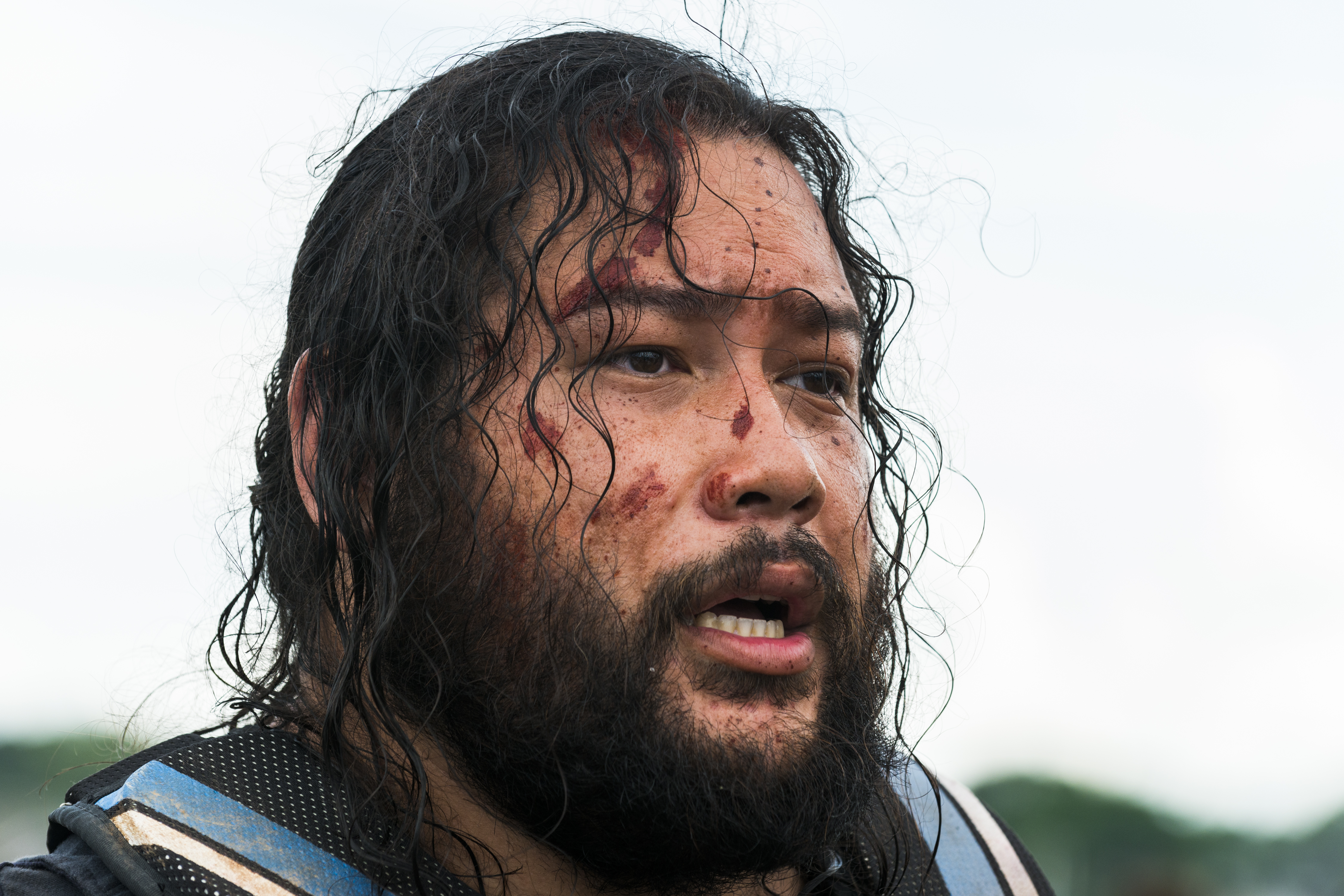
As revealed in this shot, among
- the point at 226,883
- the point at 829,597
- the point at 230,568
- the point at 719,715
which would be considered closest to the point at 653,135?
the point at 829,597

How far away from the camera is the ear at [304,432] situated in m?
2.45

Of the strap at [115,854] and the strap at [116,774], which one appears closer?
the strap at [115,854]

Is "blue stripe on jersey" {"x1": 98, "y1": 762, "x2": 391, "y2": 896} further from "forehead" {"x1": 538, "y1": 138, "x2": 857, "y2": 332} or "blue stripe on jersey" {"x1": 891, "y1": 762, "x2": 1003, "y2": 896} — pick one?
"blue stripe on jersey" {"x1": 891, "y1": 762, "x2": 1003, "y2": 896}

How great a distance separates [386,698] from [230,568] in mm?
768

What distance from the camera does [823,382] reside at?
2.52 meters

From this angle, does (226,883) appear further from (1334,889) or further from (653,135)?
(1334,889)

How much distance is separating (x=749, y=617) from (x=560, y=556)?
1.16 feet

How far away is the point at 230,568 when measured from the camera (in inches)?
109

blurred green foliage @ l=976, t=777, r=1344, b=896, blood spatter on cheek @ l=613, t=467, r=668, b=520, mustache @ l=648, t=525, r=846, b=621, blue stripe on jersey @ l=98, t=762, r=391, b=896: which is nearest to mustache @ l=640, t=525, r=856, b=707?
mustache @ l=648, t=525, r=846, b=621

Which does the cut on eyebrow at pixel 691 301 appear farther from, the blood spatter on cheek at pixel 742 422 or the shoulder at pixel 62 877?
the shoulder at pixel 62 877

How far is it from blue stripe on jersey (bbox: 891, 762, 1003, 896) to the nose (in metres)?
0.81

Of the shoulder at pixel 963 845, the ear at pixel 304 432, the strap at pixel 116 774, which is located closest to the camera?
the strap at pixel 116 774

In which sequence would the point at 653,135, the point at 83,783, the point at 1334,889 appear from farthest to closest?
the point at 1334,889 → the point at 653,135 → the point at 83,783

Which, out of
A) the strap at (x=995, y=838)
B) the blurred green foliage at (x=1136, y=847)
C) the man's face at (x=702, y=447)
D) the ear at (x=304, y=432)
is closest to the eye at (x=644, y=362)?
the man's face at (x=702, y=447)
